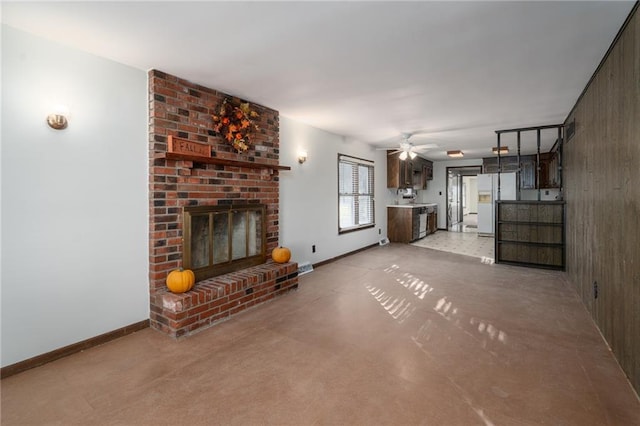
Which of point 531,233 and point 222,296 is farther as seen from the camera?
point 531,233

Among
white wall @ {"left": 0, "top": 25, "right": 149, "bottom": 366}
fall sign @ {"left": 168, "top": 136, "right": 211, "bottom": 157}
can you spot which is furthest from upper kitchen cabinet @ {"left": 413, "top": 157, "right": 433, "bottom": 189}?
white wall @ {"left": 0, "top": 25, "right": 149, "bottom": 366}

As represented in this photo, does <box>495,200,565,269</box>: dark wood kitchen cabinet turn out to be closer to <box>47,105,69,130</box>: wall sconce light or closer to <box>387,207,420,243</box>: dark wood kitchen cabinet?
<box>387,207,420,243</box>: dark wood kitchen cabinet

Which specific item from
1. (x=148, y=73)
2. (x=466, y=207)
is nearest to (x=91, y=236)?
(x=148, y=73)

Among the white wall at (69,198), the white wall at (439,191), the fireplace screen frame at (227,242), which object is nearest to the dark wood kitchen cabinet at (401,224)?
the white wall at (439,191)

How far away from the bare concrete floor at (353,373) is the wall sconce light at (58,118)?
5.69ft

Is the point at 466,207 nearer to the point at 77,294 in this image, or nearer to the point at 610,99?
the point at 610,99

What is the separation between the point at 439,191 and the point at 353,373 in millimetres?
8937

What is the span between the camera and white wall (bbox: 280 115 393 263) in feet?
14.8

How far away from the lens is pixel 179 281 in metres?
2.79

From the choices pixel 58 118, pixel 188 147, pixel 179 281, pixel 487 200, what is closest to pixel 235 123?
pixel 188 147

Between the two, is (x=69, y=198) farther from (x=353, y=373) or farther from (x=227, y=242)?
(x=353, y=373)

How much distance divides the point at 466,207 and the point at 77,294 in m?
16.7

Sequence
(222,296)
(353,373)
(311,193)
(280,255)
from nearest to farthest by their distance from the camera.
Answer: (353,373) → (222,296) → (280,255) → (311,193)

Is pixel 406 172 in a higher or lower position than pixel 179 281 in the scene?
higher
